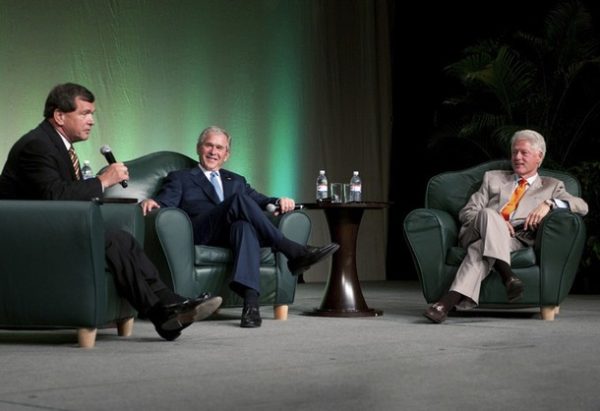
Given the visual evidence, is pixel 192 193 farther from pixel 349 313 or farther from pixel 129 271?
pixel 129 271

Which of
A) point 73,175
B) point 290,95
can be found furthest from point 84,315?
point 290,95

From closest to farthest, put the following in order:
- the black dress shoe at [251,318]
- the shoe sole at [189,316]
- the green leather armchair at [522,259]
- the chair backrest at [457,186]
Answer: the shoe sole at [189,316] < the black dress shoe at [251,318] < the green leather armchair at [522,259] < the chair backrest at [457,186]

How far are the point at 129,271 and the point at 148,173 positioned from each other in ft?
5.39

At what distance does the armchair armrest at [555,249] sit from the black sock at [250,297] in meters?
1.38

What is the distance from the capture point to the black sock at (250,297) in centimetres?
513

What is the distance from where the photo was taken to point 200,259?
5398 millimetres

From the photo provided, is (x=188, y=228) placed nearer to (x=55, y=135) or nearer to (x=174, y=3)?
(x=55, y=135)

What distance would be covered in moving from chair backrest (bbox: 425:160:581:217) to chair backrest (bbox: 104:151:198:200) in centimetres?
128

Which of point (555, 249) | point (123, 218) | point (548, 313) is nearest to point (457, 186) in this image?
point (555, 249)

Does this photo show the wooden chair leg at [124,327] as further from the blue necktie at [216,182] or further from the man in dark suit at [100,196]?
the blue necktie at [216,182]

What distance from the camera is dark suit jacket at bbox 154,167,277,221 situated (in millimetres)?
5742

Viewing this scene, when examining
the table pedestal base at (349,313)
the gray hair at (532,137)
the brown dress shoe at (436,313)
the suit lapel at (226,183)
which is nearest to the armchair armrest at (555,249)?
the gray hair at (532,137)

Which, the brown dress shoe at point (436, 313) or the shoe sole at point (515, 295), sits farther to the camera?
the shoe sole at point (515, 295)

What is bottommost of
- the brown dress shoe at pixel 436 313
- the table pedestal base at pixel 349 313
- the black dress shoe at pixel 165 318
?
the table pedestal base at pixel 349 313
